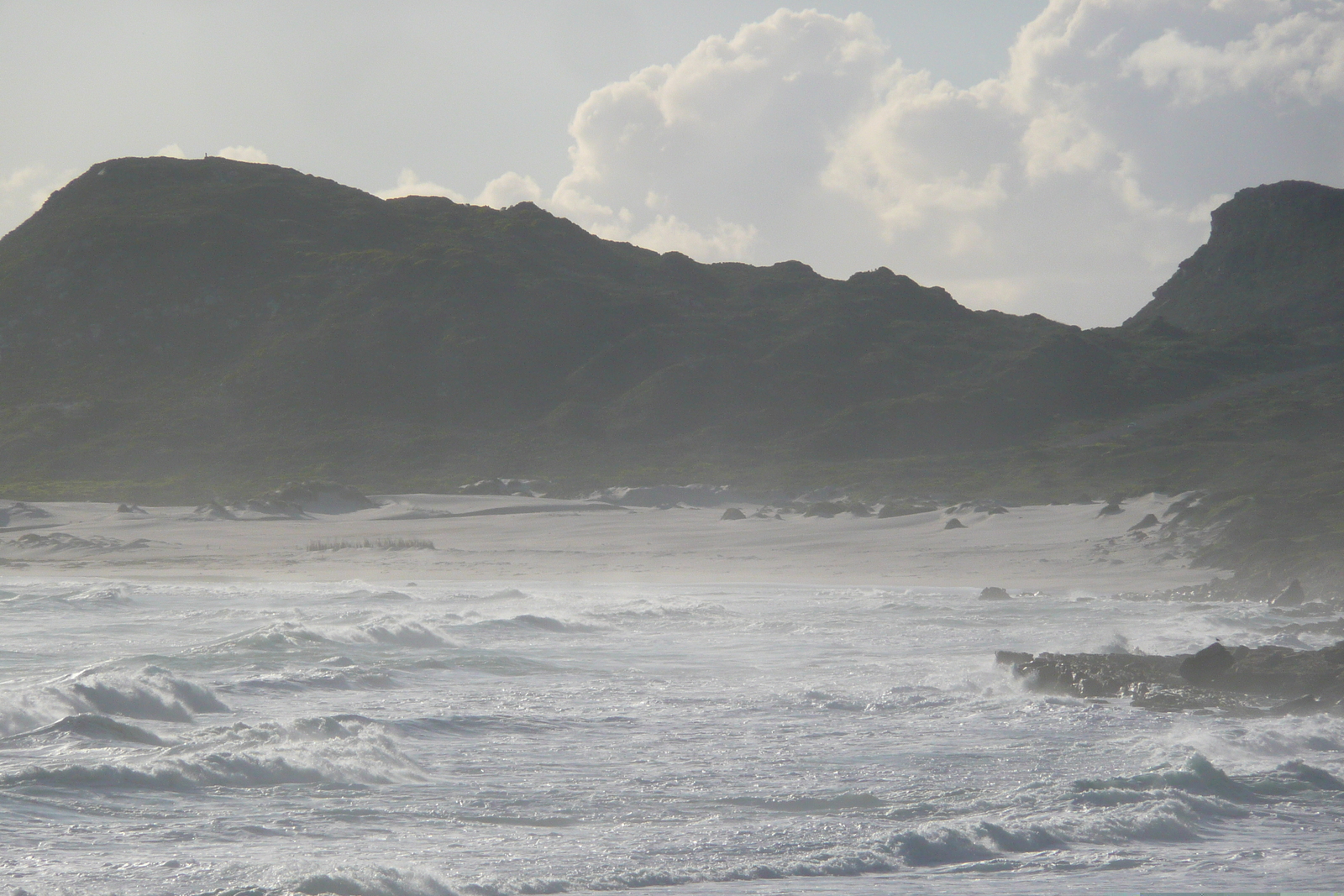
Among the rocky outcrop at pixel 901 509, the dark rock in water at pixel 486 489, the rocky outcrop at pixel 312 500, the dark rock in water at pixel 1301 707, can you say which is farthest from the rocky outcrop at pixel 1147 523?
the rocky outcrop at pixel 312 500

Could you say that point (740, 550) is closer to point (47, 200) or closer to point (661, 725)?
point (661, 725)

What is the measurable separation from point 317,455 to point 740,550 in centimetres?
2936

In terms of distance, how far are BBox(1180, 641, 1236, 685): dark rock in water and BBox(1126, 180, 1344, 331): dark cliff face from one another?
79.6 m

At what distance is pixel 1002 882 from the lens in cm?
588

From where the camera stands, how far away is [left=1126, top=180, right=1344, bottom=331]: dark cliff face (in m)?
85.5

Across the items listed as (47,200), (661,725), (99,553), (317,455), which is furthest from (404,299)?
(661,725)

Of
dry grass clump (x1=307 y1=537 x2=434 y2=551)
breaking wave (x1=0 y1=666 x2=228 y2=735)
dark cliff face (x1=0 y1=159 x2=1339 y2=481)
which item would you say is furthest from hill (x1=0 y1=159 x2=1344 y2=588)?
breaking wave (x1=0 y1=666 x2=228 y2=735)

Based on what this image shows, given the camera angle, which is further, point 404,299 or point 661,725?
point 404,299

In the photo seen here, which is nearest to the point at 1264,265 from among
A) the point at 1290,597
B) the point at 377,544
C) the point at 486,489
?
the point at 486,489

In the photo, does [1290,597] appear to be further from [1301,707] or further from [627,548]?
[627,548]

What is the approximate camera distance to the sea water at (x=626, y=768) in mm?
5965

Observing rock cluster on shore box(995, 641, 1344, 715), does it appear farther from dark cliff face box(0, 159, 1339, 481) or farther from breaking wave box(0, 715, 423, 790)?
dark cliff face box(0, 159, 1339, 481)

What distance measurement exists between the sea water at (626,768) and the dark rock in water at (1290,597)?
1718mm

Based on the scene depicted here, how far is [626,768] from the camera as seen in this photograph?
7832 millimetres
